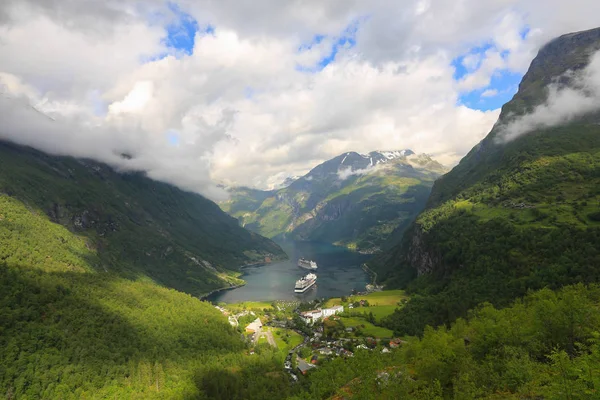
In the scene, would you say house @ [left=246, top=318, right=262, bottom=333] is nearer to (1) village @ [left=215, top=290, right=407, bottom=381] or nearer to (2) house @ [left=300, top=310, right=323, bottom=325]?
(1) village @ [left=215, top=290, right=407, bottom=381]

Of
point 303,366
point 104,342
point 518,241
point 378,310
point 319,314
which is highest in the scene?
point 518,241

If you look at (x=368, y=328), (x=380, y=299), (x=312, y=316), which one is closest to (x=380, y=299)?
(x=380, y=299)

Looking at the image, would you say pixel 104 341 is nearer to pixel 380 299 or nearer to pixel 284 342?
pixel 284 342

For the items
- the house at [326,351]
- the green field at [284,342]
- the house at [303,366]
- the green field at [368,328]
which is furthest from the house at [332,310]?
the house at [303,366]

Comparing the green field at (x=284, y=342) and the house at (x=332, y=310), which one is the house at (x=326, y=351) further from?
the house at (x=332, y=310)

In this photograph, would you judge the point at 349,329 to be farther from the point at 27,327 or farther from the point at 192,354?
the point at 27,327
